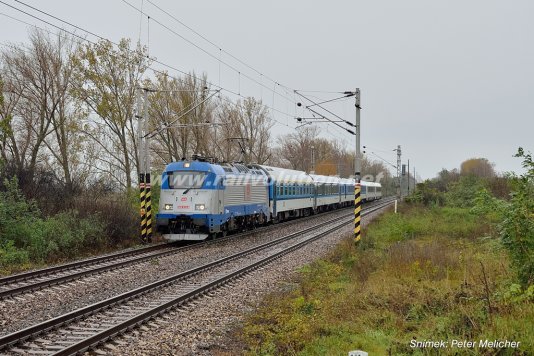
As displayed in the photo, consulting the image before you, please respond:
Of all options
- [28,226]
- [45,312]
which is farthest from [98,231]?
[45,312]

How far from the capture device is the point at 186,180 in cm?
2036

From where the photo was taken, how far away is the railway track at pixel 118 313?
7336 mm

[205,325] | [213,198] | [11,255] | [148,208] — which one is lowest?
[205,325]

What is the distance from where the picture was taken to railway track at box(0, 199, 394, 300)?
37.6ft

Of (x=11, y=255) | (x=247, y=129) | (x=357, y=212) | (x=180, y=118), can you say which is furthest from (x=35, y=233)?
(x=247, y=129)

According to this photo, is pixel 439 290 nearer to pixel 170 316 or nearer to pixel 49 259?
pixel 170 316

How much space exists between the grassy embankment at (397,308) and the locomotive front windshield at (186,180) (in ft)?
25.8

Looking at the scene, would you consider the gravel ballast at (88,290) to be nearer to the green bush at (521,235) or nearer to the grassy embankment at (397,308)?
the grassy embankment at (397,308)

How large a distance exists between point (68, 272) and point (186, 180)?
7.41 metres

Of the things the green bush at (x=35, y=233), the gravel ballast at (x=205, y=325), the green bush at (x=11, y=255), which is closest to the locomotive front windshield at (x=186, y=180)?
the green bush at (x=35, y=233)

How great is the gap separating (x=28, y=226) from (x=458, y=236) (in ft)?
49.7

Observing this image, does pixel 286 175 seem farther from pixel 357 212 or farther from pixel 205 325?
pixel 205 325

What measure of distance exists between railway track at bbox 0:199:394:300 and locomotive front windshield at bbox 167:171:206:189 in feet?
9.01

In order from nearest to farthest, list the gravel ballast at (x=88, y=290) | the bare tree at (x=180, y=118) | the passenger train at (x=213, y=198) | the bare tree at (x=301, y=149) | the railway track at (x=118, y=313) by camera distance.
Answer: the railway track at (x=118, y=313)
the gravel ballast at (x=88, y=290)
the passenger train at (x=213, y=198)
the bare tree at (x=180, y=118)
the bare tree at (x=301, y=149)
